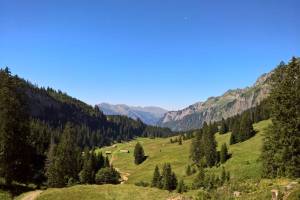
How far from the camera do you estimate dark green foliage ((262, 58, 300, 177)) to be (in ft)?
153

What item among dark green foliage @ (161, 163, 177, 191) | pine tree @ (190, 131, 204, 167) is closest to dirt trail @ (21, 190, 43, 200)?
dark green foliage @ (161, 163, 177, 191)

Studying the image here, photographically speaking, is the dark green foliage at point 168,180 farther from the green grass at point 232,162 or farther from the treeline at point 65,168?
the treeline at point 65,168

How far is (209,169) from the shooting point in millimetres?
129500

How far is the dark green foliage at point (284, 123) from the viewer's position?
46.8m

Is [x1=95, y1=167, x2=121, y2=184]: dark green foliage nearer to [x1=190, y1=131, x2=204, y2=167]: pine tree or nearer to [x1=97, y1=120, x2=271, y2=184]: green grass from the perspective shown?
[x1=97, y1=120, x2=271, y2=184]: green grass

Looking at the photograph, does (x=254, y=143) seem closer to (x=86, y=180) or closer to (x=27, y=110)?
(x=86, y=180)

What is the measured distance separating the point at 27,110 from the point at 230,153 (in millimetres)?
97110

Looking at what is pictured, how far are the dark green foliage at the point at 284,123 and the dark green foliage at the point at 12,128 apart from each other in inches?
1337

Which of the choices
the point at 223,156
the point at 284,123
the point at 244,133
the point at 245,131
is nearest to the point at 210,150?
the point at 223,156

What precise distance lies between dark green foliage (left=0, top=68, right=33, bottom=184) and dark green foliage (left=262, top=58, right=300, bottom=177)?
111 feet

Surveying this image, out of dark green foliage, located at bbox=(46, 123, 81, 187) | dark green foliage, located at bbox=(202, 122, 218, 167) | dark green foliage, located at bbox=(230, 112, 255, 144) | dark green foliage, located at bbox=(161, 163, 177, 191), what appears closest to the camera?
dark green foliage, located at bbox=(46, 123, 81, 187)

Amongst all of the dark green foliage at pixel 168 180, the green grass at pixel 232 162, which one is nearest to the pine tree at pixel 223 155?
the green grass at pixel 232 162

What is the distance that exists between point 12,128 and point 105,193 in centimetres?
1773

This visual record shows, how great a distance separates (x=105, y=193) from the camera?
41594mm
